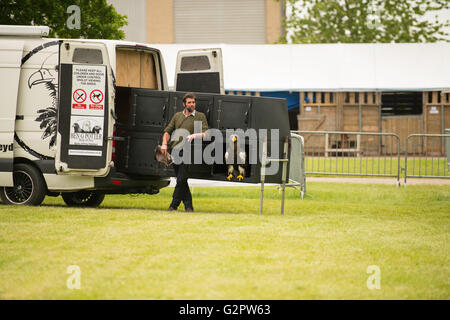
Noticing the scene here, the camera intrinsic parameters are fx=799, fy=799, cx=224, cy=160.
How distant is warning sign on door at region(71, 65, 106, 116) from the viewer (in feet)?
40.2

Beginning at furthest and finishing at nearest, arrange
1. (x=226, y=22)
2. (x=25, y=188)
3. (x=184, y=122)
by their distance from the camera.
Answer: (x=226, y=22) → (x=25, y=188) → (x=184, y=122)

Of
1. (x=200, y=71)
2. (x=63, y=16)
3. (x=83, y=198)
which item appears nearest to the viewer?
(x=200, y=71)

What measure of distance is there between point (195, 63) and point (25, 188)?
11.9ft

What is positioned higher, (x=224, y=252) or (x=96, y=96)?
(x=96, y=96)

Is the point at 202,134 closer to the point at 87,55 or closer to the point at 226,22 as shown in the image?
the point at 87,55

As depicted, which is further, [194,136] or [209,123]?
[209,123]

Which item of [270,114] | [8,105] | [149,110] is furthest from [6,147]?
[270,114]

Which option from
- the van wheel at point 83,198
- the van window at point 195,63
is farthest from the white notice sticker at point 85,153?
the van window at point 195,63

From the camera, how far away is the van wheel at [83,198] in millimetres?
13953

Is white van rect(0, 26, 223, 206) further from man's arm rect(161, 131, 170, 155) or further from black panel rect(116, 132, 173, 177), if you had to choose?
man's arm rect(161, 131, 170, 155)

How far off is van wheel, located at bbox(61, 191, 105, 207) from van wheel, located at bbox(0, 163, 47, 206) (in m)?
1.18

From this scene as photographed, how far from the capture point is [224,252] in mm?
8367

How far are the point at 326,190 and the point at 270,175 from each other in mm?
5670
